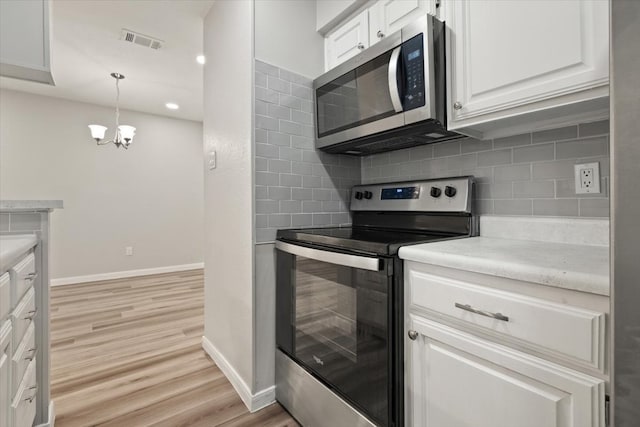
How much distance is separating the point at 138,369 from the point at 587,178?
263 centimetres

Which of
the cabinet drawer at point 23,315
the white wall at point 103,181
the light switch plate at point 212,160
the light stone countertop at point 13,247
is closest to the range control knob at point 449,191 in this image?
the light switch plate at point 212,160

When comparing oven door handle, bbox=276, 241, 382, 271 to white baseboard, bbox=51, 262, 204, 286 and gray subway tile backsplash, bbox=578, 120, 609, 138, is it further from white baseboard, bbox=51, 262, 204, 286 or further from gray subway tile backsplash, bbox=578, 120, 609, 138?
white baseboard, bbox=51, 262, 204, 286

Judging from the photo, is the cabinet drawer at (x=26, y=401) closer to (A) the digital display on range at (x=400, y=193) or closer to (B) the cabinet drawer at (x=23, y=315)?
(B) the cabinet drawer at (x=23, y=315)

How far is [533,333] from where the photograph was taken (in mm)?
779

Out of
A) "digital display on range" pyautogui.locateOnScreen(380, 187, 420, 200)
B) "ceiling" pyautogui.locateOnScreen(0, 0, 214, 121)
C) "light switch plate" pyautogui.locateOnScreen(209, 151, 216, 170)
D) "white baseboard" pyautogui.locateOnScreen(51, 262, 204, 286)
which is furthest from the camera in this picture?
"white baseboard" pyautogui.locateOnScreen(51, 262, 204, 286)

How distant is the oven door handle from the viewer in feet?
3.65

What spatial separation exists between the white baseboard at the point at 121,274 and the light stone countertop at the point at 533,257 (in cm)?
476

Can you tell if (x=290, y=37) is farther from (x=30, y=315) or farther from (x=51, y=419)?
(x=51, y=419)

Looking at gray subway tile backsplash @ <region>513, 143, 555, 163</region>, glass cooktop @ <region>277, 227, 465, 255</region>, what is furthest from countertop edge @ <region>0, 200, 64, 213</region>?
gray subway tile backsplash @ <region>513, 143, 555, 163</region>

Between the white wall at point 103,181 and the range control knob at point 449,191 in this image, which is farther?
the white wall at point 103,181

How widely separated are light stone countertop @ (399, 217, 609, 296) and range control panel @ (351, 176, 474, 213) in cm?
20

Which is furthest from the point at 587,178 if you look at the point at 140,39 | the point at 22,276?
the point at 140,39

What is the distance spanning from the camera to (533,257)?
93cm

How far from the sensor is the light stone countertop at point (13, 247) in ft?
2.81
